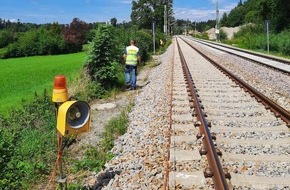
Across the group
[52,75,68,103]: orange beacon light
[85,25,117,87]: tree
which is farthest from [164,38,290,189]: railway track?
[85,25,117,87]: tree

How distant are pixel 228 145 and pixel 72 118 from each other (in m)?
2.74

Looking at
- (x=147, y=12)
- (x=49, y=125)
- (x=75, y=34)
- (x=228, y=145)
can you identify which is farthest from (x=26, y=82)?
(x=147, y=12)

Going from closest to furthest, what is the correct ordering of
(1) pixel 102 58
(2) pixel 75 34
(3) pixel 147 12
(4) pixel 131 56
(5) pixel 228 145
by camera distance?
(5) pixel 228 145 → (1) pixel 102 58 → (4) pixel 131 56 → (2) pixel 75 34 → (3) pixel 147 12

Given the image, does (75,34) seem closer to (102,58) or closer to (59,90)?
(102,58)

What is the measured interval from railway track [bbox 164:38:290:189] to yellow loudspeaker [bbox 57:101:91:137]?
1.30 meters

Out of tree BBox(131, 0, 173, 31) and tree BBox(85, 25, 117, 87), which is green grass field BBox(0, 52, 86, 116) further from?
tree BBox(131, 0, 173, 31)

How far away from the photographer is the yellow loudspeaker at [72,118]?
4250mm

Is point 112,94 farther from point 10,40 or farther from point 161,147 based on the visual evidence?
point 10,40

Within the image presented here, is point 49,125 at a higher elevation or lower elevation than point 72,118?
lower

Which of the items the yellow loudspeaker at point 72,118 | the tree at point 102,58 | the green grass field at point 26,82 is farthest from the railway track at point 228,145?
the green grass field at point 26,82

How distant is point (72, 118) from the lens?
14.7ft

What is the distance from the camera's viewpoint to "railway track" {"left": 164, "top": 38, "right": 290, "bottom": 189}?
15.0 ft

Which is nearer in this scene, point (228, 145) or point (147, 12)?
point (228, 145)

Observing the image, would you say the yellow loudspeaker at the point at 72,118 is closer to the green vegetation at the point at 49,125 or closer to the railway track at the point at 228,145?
the green vegetation at the point at 49,125
